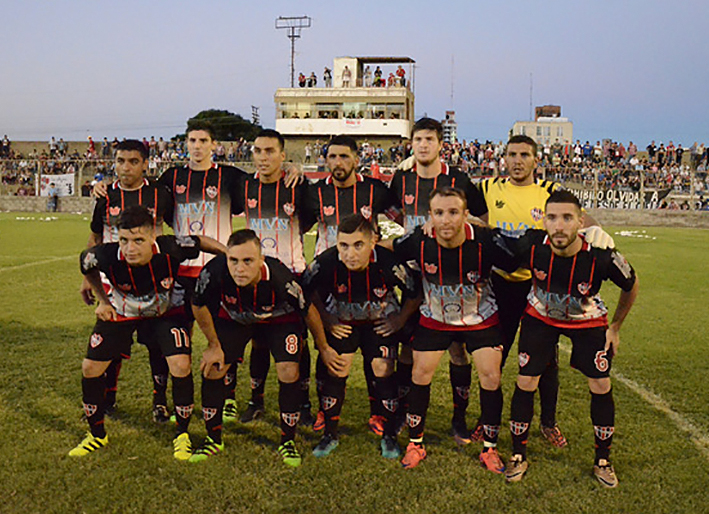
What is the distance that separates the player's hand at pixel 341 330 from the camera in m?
4.76

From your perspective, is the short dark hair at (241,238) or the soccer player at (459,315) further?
the soccer player at (459,315)

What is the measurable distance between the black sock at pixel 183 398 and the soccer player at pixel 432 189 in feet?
5.77

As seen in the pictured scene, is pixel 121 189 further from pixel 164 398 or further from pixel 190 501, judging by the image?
pixel 190 501

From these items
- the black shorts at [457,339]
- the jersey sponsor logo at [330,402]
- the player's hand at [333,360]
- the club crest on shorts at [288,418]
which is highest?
the black shorts at [457,339]

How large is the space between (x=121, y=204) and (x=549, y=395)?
383cm

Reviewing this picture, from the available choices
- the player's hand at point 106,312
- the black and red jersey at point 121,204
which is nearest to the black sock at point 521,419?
the player's hand at point 106,312

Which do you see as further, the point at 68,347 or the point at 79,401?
the point at 68,347

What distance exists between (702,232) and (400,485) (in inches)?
981

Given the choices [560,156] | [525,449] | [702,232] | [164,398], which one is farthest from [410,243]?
[560,156]

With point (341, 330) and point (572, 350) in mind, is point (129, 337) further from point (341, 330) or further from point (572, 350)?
point (572, 350)

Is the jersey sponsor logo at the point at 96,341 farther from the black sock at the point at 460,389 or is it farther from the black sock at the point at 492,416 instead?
the black sock at the point at 492,416

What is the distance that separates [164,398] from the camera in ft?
17.7

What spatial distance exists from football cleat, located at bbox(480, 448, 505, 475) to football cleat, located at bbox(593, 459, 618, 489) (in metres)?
0.62

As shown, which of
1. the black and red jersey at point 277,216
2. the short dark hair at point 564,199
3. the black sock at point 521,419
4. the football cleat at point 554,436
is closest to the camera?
the short dark hair at point 564,199
